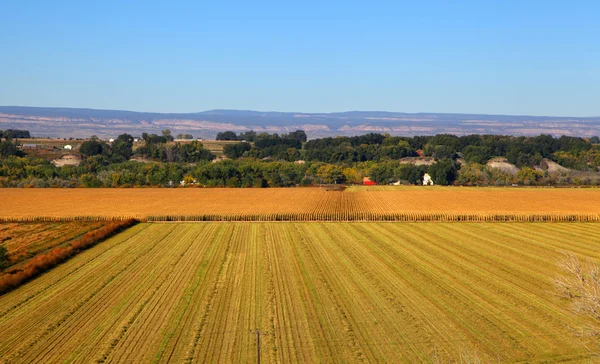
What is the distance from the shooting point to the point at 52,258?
1480 inches

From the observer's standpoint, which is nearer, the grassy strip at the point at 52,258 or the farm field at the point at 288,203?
the grassy strip at the point at 52,258

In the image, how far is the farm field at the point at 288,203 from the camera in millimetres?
64188

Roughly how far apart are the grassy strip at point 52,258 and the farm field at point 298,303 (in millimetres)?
608

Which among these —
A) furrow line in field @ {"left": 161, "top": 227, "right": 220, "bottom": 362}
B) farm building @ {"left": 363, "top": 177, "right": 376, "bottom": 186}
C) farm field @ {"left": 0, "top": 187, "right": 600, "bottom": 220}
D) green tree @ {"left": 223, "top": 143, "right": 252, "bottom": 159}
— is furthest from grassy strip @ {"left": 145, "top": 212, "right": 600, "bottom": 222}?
green tree @ {"left": 223, "top": 143, "right": 252, "bottom": 159}

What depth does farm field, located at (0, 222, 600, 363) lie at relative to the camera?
2183 cm

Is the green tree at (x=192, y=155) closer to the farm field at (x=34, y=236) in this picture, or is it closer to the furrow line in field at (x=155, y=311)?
the farm field at (x=34, y=236)

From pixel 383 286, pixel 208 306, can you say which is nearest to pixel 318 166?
pixel 383 286

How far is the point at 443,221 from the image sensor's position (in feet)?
198

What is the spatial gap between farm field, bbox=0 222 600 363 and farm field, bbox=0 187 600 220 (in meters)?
17.4

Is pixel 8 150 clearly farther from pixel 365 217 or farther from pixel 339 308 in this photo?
pixel 339 308

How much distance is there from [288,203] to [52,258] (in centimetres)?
3807

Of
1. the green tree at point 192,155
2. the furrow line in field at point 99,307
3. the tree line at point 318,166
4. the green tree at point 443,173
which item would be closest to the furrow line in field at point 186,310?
the furrow line in field at point 99,307

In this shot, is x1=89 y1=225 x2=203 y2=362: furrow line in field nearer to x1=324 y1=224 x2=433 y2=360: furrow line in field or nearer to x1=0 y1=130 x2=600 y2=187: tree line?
x1=324 y1=224 x2=433 y2=360: furrow line in field

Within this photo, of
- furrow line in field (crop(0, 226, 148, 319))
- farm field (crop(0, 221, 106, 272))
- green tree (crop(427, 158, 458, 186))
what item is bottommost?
green tree (crop(427, 158, 458, 186))
